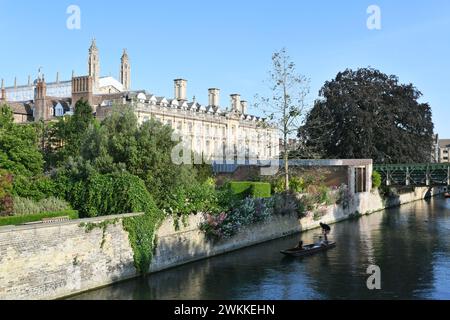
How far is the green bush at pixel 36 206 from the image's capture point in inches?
908

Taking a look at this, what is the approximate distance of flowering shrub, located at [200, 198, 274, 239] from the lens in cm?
2766

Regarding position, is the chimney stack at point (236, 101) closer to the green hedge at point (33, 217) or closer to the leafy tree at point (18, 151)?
the leafy tree at point (18, 151)

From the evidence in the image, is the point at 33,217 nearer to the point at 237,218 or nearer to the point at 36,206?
the point at 36,206

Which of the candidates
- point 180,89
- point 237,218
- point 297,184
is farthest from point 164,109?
point 237,218

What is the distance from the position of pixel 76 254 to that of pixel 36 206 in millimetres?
4703

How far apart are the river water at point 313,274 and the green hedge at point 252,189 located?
510cm

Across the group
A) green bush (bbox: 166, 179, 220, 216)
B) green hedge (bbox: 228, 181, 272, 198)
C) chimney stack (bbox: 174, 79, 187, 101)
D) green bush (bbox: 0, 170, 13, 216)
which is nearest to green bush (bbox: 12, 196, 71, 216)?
green bush (bbox: 0, 170, 13, 216)

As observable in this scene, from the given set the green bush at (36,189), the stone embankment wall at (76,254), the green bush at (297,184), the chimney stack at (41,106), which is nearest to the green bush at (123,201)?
the stone embankment wall at (76,254)

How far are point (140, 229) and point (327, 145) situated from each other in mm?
38783

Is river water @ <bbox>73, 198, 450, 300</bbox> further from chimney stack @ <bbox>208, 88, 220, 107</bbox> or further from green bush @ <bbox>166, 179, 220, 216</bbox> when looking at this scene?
chimney stack @ <bbox>208, 88, 220, 107</bbox>

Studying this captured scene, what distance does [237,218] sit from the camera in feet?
97.3
